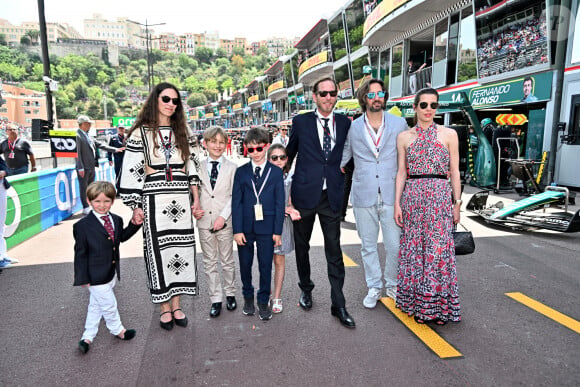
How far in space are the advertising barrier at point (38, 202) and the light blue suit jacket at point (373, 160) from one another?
530cm

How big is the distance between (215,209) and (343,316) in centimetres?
149

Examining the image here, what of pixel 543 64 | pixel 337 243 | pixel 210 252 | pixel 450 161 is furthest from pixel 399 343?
pixel 543 64

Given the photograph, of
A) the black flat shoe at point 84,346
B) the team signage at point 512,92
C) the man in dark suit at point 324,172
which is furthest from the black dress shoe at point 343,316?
the team signage at point 512,92

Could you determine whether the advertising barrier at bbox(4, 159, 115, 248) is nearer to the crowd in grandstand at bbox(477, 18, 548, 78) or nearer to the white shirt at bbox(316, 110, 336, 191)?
the white shirt at bbox(316, 110, 336, 191)

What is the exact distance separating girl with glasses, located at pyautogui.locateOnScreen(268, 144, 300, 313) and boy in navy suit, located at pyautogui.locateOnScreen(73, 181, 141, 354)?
1.29 meters

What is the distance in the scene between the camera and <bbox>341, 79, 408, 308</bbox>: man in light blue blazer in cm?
353

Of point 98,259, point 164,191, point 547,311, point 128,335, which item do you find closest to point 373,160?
point 164,191

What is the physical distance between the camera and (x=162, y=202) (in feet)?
10.6

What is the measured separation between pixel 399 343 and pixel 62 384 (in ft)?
7.74

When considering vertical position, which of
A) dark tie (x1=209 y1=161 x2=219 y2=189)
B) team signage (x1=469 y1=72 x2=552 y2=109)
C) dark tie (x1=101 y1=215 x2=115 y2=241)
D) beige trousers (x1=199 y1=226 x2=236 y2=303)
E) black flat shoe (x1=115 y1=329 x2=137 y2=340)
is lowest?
black flat shoe (x1=115 y1=329 x2=137 y2=340)

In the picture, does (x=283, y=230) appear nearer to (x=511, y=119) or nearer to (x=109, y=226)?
(x=109, y=226)

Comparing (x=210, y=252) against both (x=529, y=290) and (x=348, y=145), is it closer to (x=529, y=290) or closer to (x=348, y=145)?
(x=348, y=145)

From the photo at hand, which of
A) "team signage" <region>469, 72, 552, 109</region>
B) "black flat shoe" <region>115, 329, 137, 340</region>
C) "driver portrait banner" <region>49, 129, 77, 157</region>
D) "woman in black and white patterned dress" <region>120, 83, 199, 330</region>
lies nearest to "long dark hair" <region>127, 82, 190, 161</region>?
"woman in black and white patterned dress" <region>120, 83, 199, 330</region>

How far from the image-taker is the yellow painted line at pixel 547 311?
3284 millimetres
